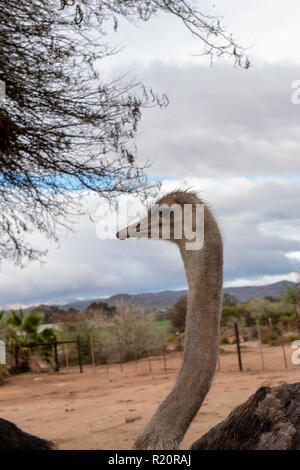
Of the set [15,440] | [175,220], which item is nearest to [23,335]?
[15,440]

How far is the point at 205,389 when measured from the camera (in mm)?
3168

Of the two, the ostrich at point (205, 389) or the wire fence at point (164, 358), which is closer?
the ostrich at point (205, 389)

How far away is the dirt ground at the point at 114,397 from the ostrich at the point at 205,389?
0.36 meters

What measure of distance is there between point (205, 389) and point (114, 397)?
7.51 m

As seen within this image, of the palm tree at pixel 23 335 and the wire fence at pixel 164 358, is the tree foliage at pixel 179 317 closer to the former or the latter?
the wire fence at pixel 164 358

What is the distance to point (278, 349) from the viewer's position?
1734cm

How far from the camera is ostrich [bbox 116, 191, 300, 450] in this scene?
8.56 feet

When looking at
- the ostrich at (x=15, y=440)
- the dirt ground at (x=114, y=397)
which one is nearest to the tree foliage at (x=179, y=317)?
the dirt ground at (x=114, y=397)

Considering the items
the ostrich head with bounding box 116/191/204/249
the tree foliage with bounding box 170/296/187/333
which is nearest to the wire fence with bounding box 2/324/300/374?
the tree foliage with bounding box 170/296/187/333

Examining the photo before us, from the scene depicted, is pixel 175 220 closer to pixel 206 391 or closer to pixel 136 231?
pixel 136 231

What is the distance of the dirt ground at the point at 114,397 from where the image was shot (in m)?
6.30
